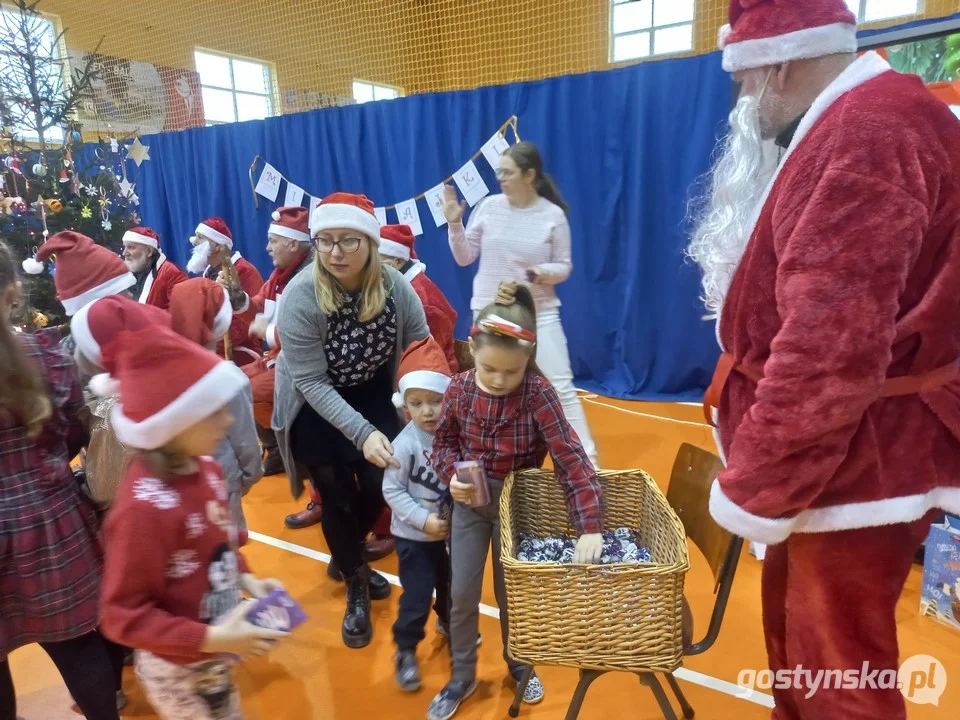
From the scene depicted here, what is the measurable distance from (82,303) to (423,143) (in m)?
3.46

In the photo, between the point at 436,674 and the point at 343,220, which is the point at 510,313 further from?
the point at 436,674

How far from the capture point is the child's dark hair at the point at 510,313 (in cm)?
167

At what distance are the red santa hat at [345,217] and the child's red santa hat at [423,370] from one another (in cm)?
42

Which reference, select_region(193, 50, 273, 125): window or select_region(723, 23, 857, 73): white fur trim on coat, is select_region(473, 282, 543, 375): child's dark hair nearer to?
select_region(723, 23, 857, 73): white fur trim on coat

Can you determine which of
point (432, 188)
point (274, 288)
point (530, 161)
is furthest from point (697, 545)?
point (432, 188)

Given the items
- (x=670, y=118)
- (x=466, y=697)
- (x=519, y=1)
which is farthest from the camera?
(x=519, y=1)

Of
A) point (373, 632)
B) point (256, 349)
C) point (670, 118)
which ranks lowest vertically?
point (373, 632)

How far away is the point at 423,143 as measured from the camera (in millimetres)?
5207

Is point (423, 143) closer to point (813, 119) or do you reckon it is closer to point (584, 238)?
point (584, 238)

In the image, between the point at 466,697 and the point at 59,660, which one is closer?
the point at 59,660

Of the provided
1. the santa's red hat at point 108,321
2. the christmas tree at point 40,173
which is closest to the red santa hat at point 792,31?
the santa's red hat at point 108,321

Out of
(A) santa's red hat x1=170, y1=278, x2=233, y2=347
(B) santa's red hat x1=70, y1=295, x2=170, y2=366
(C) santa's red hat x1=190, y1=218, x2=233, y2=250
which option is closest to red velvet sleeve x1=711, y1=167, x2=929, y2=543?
(B) santa's red hat x1=70, y1=295, x2=170, y2=366

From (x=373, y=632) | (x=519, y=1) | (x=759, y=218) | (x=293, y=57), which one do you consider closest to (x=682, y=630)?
(x=759, y=218)

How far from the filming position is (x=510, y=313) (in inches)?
67.5
